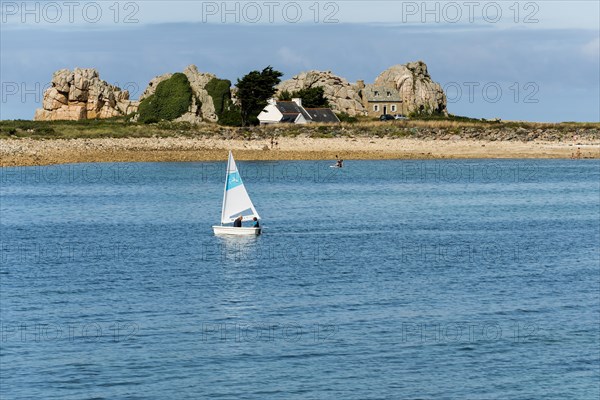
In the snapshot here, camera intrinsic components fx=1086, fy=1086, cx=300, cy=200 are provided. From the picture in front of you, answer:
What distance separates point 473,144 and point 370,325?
270 feet

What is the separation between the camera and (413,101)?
535 feet

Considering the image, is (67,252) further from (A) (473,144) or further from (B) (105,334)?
(A) (473,144)

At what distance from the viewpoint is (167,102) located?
135500 millimetres

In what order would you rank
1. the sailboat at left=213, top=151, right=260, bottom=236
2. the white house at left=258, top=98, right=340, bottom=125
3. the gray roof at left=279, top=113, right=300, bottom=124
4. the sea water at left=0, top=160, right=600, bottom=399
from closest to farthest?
the sea water at left=0, top=160, right=600, bottom=399 < the sailboat at left=213, top=151, right=260, bottom=236 < the gray roof at left=279, top=113, right=300, bottom=124 < the white house at left=258, top=98, right=340, bottom=125

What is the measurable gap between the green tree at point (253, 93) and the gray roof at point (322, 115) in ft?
26.9

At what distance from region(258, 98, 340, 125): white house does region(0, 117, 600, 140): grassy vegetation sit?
5.11m

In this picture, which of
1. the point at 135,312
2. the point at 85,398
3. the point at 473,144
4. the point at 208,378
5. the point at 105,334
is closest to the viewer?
the point at 85,398

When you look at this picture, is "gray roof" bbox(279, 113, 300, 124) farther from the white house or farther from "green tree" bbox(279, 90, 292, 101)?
"green tree" bbox(279, 90, 292, 101)

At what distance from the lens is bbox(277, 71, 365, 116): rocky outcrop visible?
503 ft

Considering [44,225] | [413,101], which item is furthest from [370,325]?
[413,101]

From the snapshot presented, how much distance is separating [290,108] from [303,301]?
10442 centimetres

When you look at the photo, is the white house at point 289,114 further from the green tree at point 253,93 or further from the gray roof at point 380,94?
the gray roof at point 380,94

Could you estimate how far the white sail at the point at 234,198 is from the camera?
5341 cm

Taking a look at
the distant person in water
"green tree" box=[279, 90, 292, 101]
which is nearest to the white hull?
the distant person in water
